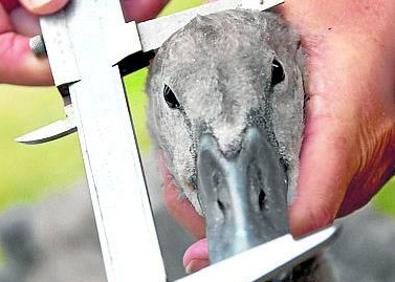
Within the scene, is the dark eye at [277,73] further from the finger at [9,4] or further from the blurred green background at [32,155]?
the blurred green background at [32,155]

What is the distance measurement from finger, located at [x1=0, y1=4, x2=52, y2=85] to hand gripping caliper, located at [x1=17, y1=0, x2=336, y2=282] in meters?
0.20

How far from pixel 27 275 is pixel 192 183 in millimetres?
1188

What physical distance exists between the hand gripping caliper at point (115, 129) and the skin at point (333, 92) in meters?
0.09

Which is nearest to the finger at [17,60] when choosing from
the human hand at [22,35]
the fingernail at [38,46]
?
the human hand at [22,35]

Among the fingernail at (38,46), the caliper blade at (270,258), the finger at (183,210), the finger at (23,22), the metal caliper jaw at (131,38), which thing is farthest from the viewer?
the finger at (23,22)

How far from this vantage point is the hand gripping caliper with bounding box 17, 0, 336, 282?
1120 millimetres

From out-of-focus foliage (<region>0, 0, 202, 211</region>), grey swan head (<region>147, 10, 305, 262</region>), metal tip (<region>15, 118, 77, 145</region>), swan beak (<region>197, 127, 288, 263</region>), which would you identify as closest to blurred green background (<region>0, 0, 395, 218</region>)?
out-of-focus foliage (<region>0, 0, 202, 211</region>)

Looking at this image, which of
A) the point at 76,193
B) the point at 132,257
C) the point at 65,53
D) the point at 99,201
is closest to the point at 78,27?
the point at 65,53

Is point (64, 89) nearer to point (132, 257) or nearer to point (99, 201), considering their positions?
point (99, 201)

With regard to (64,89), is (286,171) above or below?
below

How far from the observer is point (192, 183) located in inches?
59.3

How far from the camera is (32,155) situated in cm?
263

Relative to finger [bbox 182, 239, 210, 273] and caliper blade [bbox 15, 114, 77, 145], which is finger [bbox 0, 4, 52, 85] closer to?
caliper blade [bbox 15, 114, 77, 145]

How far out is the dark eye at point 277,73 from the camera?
1.46m
